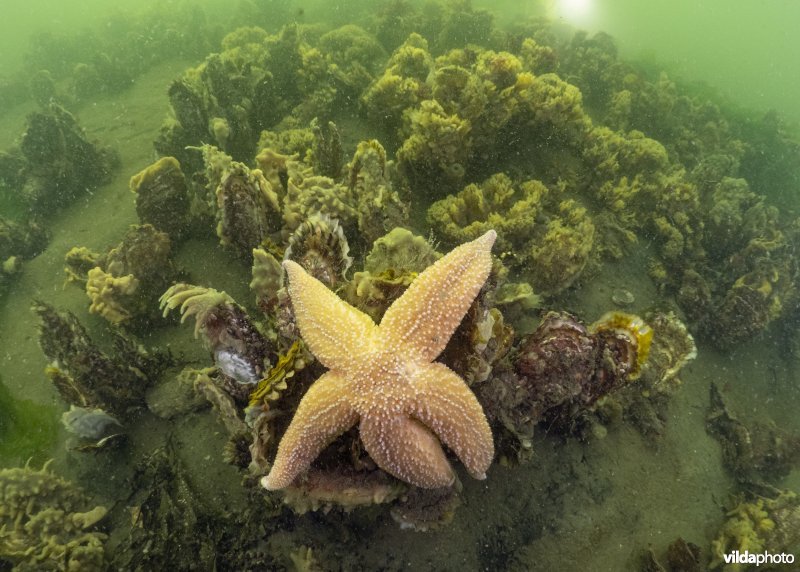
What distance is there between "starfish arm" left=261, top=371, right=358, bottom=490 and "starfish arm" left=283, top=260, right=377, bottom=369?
7.2 inches

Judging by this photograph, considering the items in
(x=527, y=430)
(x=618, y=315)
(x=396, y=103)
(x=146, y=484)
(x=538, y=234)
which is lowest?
(x=146, y=484)

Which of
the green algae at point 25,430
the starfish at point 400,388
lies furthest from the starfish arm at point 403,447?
the green algae at point 25,430

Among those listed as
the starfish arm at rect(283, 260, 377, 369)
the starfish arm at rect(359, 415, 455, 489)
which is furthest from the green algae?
the starfish arm at rect(359, 415, 455, 489)

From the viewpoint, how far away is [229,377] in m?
3.66

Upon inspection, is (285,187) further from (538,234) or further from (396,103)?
(538,234)

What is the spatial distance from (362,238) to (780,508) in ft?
19.3

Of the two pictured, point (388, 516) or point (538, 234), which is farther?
point (538, 234)

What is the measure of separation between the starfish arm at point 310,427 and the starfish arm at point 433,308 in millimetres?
541

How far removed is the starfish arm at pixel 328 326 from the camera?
113 inches

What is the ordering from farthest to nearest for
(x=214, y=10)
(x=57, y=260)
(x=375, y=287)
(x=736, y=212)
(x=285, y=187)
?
(x=214, y=10) < (x=736, y=212) < (x=57, y=260) < (x=285, y=187) < (x=375, y=287)

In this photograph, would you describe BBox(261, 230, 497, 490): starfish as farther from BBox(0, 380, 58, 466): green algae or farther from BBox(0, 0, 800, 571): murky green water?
BBox(0, 380, 58, 466): green algae

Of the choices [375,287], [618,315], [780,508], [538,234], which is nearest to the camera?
[375,287]

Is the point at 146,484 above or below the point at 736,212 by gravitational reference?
below

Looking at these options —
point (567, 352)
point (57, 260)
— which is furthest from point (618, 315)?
point (57, 260)
